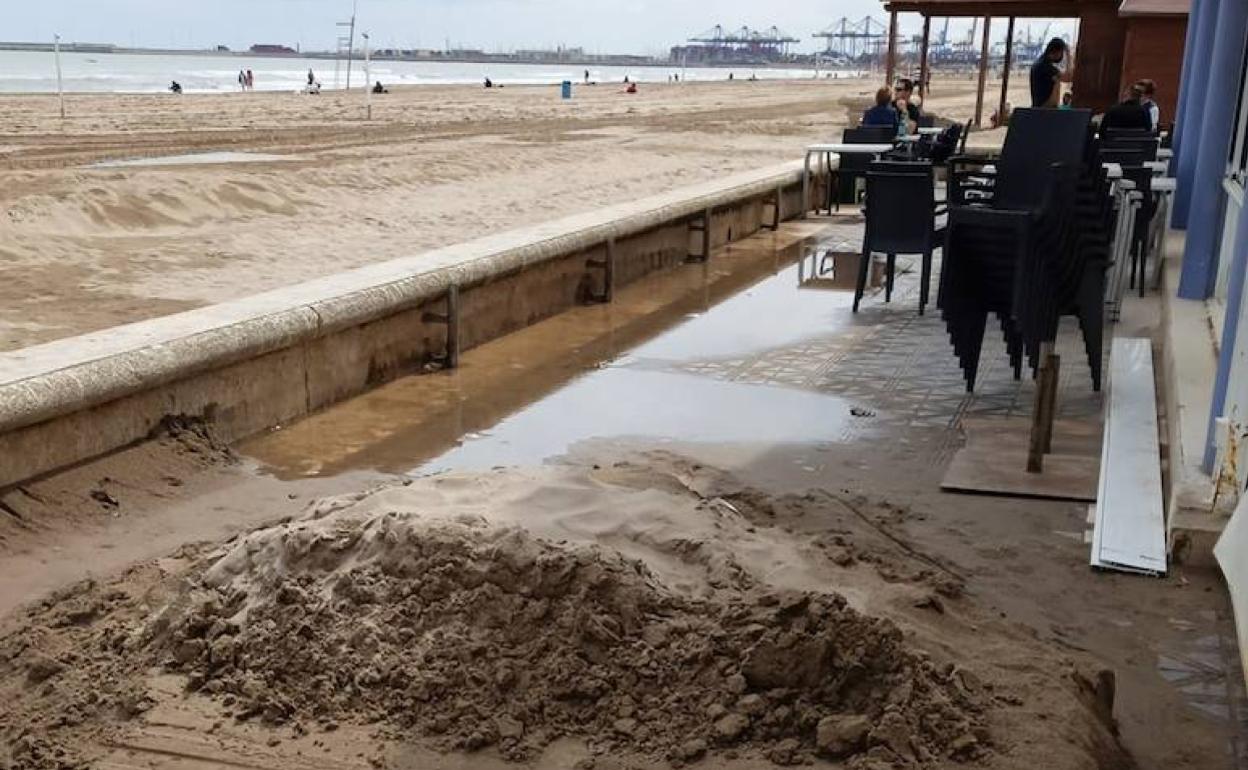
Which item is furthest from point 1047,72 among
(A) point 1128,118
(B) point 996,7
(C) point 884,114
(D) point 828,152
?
(B) point 996,7

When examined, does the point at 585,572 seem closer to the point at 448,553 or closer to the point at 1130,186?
the point at 448,553

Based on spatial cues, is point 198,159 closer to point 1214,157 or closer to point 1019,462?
point 1214,157

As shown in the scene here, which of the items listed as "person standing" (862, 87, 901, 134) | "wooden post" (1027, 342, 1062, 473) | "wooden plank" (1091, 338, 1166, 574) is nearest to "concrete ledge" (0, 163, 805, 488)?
"wooden post" (1027, 342, 1062, 473)

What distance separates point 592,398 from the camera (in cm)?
659

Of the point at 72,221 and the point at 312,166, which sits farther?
the point at 312,166

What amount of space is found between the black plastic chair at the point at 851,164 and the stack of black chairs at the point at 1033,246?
19.6 feet

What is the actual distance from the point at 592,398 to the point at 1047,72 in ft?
18.1

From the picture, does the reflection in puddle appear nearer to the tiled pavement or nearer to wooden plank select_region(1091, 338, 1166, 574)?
the tiled pavement

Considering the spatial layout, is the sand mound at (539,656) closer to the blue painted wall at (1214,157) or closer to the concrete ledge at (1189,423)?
the concrete ledge at (1189,423)

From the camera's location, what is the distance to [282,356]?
6.01m

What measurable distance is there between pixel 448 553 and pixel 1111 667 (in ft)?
6.29

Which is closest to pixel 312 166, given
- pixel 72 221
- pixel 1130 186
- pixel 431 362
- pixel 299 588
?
pixel 72 221

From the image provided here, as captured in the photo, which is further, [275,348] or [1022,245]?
[275,348]

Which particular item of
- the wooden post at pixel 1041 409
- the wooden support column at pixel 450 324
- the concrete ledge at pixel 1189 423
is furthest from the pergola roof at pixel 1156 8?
the wooden post at pixel 1041 409
